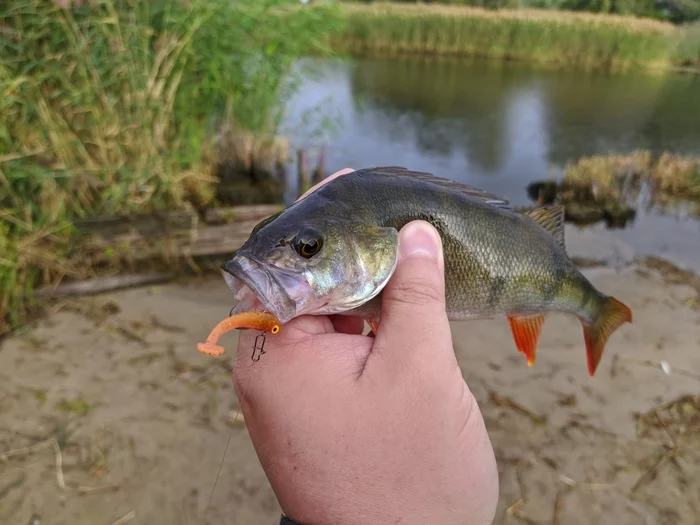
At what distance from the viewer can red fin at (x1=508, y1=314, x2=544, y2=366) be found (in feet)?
7.76

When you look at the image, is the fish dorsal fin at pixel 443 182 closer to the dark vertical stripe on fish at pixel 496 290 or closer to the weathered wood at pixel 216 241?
the dark vertical stripe on fish at pixel 496 290

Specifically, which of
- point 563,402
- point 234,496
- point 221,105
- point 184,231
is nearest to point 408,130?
point 221,105

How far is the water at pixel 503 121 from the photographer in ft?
36.1

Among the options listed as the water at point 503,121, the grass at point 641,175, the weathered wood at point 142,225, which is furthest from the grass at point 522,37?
the weathered wood at point 142,225

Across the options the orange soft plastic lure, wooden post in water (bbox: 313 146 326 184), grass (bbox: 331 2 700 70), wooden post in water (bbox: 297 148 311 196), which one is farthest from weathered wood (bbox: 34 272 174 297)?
grass (bbox: 331 2 700 70)

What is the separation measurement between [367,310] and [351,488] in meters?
0.63

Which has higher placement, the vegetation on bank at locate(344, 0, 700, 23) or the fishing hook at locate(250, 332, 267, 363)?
the vegetation on bank at locate(344, 0, 700, 23)

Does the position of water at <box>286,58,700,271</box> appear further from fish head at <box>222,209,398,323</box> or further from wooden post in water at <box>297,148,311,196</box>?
fish head at <box>222,209,398,323</box>

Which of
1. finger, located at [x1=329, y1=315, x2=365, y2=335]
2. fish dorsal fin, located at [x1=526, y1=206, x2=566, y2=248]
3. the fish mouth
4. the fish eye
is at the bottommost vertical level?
finger, located at [x1=329, y1=315, x2=365, y2=335]

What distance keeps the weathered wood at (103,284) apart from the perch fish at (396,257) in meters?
4.19

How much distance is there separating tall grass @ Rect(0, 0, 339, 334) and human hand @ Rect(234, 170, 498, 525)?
4006 mm

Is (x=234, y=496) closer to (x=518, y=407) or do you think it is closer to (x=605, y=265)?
(x=518, y=407)

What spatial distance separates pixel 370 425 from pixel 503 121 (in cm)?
1698

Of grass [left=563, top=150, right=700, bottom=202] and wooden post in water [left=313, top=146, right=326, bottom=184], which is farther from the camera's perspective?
grass [left=563, top=150, right=700, bottom=202]
